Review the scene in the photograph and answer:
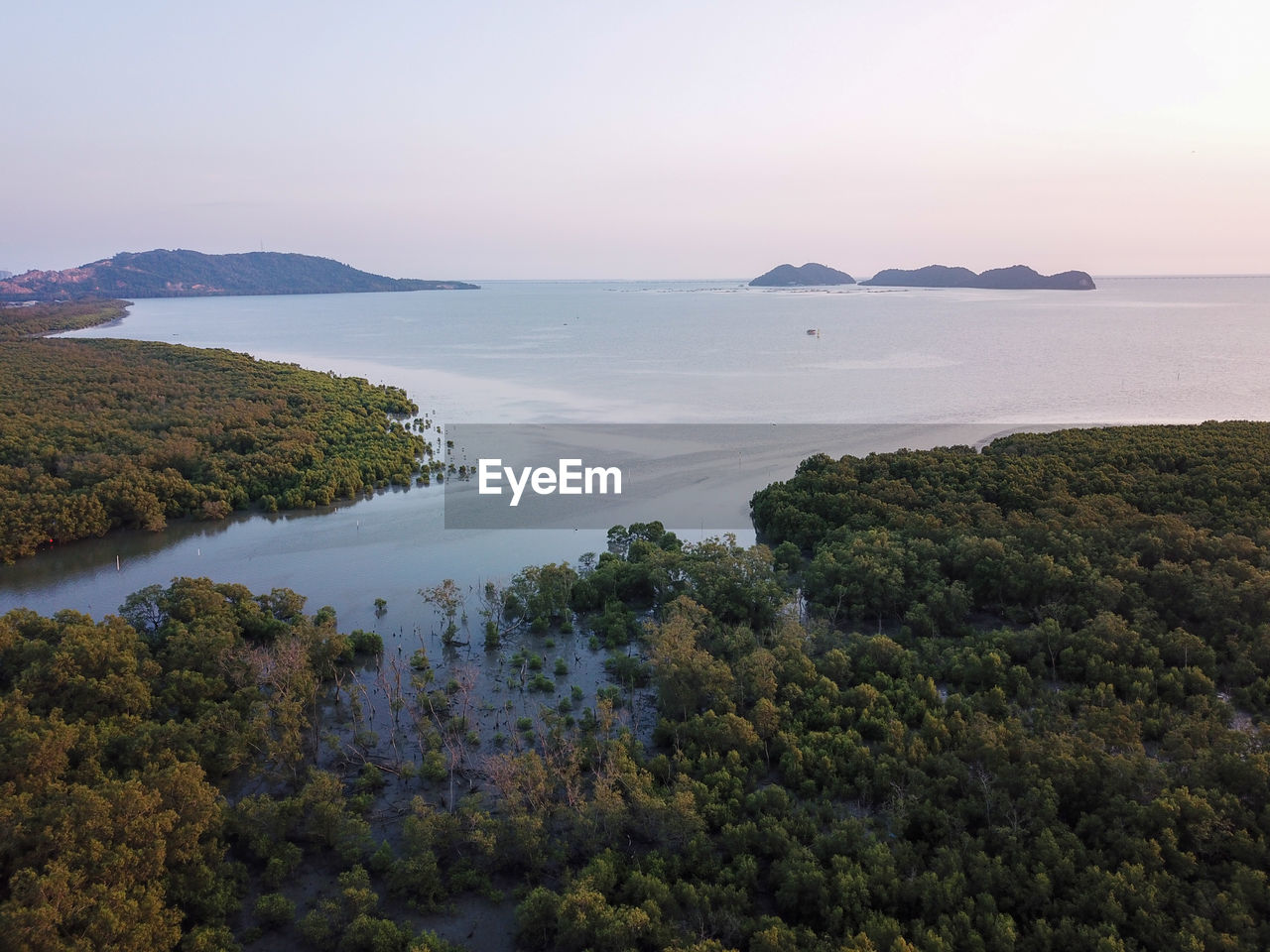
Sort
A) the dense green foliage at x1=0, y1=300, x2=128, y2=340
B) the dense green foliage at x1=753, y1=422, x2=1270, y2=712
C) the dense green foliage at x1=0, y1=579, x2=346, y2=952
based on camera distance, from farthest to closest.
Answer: the dense green foliage at x1=0, y1=300, x2=128, y2=340 → the dense green foliage at x1=753, y1=422, x2=1270, y2=712 → the dense green foliage at x1=0, y1=579, x2=346, y2=952

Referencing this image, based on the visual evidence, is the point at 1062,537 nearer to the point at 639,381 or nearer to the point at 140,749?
the point at 140,749

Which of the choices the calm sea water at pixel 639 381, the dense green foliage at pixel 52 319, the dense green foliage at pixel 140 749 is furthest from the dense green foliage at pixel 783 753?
the dense green foliage at pixel 52 319

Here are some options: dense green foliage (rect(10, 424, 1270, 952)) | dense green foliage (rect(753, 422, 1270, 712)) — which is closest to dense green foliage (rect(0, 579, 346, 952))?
dense green foliage (rect(10, 424, 1270, 952))

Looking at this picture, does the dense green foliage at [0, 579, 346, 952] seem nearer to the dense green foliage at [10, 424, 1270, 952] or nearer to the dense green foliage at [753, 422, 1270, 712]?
the dense green foliage at [10, 424, 1270, 952]

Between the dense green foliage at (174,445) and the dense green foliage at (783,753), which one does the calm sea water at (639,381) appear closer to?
the dense green foliage at (174,445)

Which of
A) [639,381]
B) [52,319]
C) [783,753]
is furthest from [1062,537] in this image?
[52,319]

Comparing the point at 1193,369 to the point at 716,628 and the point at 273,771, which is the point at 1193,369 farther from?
the point at 273,771

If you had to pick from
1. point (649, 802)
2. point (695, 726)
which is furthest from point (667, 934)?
point (695, 726)
